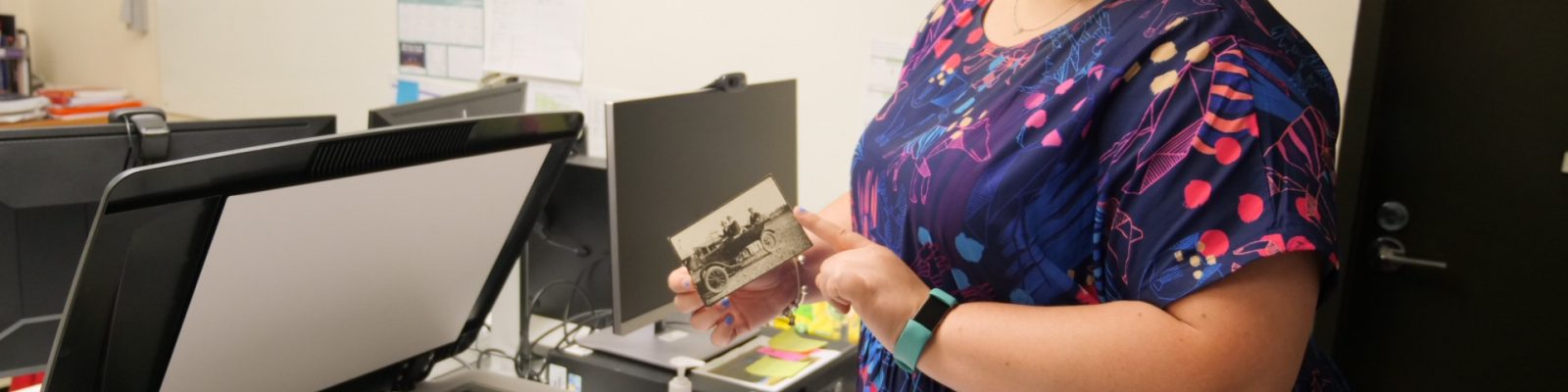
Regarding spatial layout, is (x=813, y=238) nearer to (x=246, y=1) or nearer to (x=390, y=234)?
(x=390, y=234)

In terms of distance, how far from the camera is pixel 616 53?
294 cm

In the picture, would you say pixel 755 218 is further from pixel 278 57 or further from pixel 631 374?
pixel 278 57

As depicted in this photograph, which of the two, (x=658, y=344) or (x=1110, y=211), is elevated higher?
(x=1110, y=211)

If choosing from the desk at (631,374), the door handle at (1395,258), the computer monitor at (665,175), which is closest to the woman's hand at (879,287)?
the computer monitor at (665,175)

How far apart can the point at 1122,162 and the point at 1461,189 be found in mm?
1578

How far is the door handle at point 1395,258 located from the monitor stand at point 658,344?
1256mm

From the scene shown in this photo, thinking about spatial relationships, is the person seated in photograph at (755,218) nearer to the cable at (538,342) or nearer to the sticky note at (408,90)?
the cable at (538,342)

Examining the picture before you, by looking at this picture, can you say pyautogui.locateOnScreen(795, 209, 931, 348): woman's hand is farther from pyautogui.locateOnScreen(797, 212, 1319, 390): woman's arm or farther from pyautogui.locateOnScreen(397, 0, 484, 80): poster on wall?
pyautogui.locateOnScreen(397, 0, 484, 80): poster on wall

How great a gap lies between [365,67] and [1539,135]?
2969 mm

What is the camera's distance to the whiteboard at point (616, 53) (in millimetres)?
2609

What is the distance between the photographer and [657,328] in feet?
6.19

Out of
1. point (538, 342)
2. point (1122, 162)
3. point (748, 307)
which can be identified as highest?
point (1122, 162)

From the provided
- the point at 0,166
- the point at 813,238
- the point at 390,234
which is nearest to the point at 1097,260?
the point at 813,238

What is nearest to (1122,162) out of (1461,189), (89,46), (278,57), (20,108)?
(1461,189)
